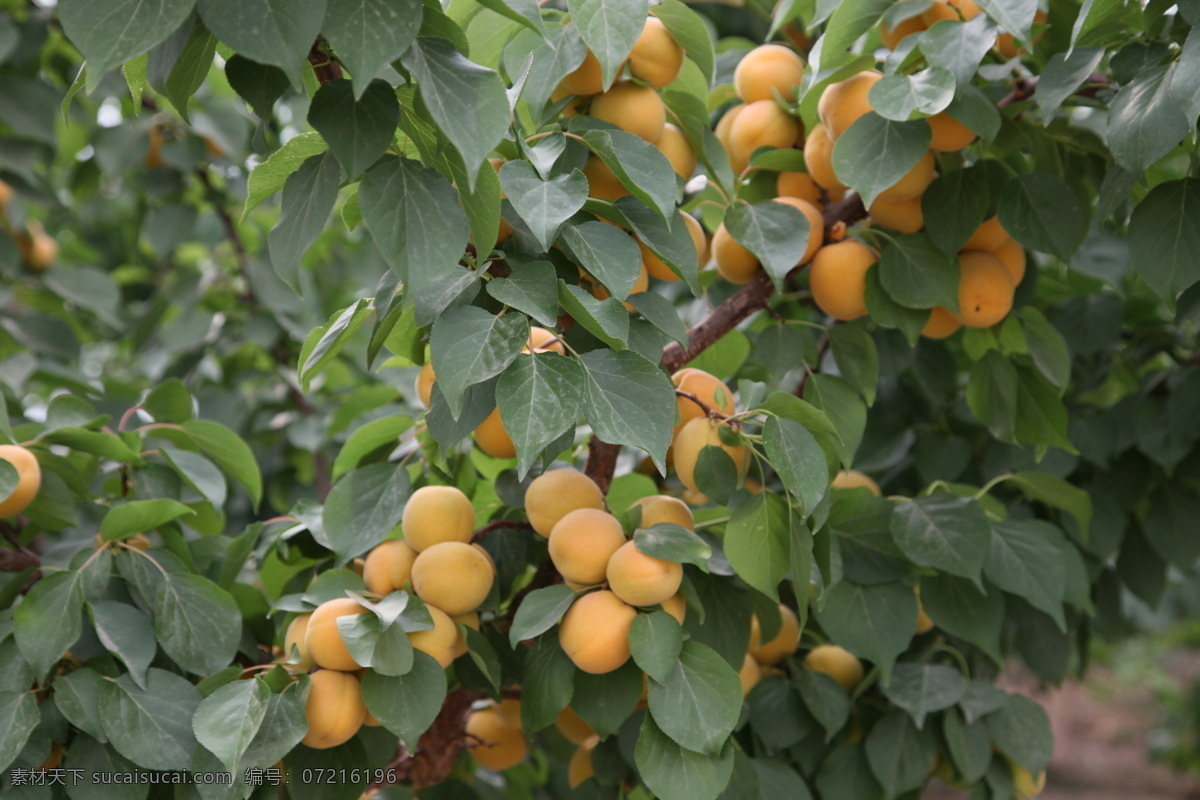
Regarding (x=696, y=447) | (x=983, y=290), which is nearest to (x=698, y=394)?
(x=696, y=447)

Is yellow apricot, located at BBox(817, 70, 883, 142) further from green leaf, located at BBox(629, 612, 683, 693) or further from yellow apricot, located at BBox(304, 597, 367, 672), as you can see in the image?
yellow apricot, located at BBox(304, 597, 367, 672)

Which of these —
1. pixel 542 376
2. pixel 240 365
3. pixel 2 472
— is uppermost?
pixel 542 376

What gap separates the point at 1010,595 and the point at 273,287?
3.70 feet

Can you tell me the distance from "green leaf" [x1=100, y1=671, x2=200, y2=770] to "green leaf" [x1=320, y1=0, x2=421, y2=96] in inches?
18.8

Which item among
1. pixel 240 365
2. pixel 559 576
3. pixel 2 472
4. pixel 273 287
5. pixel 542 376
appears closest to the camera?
pixel 542 376

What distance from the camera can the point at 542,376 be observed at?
1.95 feet

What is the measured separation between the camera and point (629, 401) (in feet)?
2.01

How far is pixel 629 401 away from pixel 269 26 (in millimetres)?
284

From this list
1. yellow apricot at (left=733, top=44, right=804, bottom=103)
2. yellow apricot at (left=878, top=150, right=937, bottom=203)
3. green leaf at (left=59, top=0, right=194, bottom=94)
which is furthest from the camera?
yellow apricot at (left=733, top=44, right=804, bottom=103)

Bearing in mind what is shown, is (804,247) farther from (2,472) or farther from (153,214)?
(153,214)


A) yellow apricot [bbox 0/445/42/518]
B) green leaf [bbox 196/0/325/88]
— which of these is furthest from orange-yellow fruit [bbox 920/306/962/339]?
yellow apricot [bbox 0/445/42/518]

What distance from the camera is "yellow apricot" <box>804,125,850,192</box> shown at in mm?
844

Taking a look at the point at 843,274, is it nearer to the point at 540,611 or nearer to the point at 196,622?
the point at 540,611

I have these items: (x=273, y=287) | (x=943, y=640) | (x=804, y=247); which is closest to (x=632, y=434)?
(x=804, y=247)
